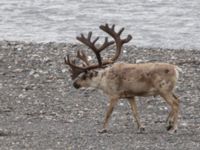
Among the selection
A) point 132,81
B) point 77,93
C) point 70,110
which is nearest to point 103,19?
point 77,93

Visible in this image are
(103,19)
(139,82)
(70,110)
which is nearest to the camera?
(139,82)

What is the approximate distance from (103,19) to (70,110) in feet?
42.6

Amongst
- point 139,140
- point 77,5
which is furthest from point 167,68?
point 77,5

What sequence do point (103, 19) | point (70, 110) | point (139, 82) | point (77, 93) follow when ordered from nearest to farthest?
point (139, 82) → point (70, 110) → point (77, 93) → point (103, 19)

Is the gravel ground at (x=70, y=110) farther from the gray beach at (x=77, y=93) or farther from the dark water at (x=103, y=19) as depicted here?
the dark water at (x=103, y=19)

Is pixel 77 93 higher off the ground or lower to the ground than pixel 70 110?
lower

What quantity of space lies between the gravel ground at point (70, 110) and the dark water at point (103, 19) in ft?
15.6

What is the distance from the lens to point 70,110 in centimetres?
1348

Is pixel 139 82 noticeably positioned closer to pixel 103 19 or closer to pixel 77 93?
pixel 77 93

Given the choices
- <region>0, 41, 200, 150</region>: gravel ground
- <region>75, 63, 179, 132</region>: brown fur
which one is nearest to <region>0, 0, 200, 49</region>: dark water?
<region>0, 41, 200, 150</region>: gravel ground

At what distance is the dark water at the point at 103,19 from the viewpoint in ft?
75.9

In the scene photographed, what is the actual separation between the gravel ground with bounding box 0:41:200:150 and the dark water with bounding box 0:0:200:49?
4751 mm

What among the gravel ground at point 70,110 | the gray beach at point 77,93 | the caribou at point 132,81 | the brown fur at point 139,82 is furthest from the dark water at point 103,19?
the brown fur at point 139,82

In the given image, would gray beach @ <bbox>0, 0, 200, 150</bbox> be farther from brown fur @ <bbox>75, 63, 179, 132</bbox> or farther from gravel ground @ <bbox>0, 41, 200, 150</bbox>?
brown fur @ <bbox>75, 63, 179, 132</bbox>
